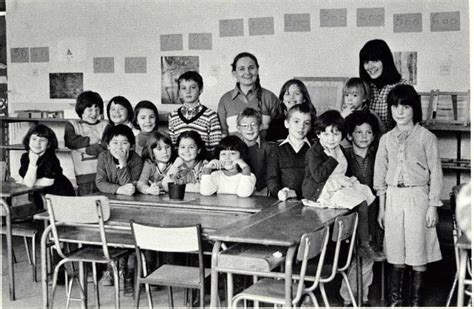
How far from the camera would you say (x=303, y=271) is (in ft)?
8.54

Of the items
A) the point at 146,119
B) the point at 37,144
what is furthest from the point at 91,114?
the point at 37,144

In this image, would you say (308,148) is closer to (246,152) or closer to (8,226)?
(246,152)

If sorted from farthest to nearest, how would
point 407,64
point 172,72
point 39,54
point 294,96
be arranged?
point 39,54 < point 172,72 < point 407,64 < point 294,96

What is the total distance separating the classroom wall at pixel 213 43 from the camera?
466cm

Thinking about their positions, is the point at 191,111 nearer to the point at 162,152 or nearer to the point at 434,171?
the point at 162,152

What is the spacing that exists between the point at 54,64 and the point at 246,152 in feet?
9.31

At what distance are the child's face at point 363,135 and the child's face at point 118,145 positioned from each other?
4.19ft

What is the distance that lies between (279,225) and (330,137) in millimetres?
712

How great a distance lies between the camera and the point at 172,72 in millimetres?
5566

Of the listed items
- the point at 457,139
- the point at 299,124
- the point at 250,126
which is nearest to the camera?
the point at 299,124

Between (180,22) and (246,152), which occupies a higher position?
(180,22)

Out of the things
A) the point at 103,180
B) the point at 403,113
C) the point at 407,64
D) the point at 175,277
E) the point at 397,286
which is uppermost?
the point at 407,64

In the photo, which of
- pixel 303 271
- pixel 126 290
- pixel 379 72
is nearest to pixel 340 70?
pixel 379 72

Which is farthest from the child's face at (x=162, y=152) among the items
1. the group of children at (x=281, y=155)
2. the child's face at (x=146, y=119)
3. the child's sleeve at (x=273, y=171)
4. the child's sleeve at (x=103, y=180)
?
the child's sleeve at (x=273, y=171)
